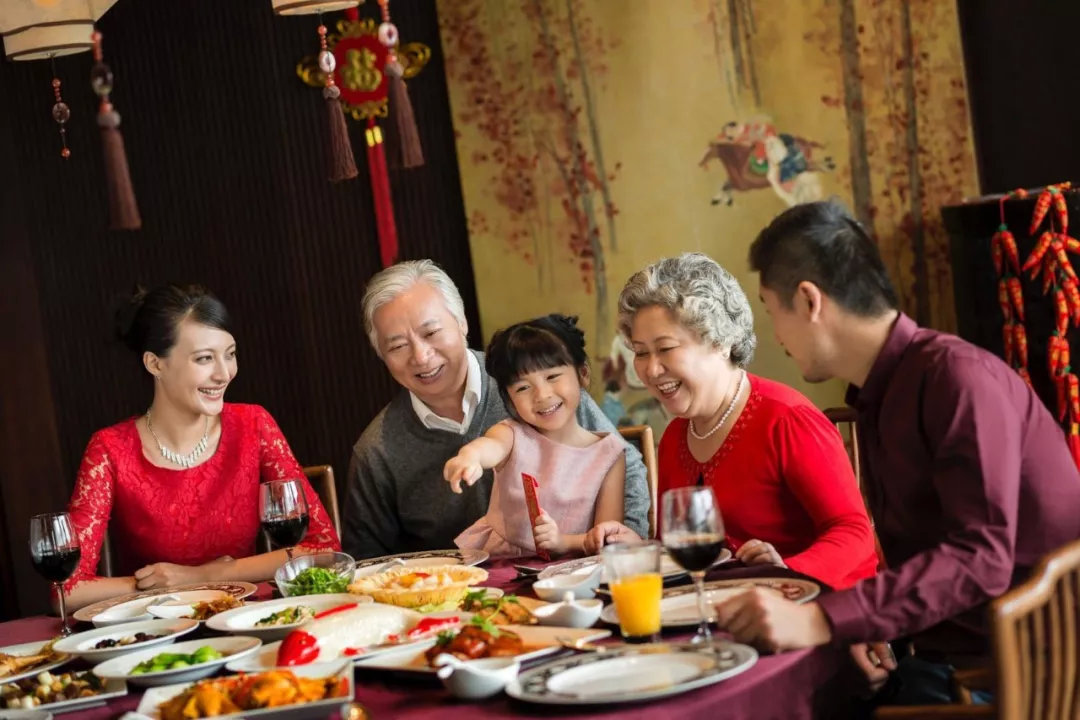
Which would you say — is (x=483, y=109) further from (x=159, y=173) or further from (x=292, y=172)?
(x=159, y=173)

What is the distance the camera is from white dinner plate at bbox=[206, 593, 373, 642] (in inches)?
79.8

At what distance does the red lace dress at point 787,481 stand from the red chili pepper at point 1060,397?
168 cm

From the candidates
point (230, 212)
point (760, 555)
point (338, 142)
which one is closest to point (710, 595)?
point (760, 555)

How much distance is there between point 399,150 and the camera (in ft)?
9.57

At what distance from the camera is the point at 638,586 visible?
1.70 meters

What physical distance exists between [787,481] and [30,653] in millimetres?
1311

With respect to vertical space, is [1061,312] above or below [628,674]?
above

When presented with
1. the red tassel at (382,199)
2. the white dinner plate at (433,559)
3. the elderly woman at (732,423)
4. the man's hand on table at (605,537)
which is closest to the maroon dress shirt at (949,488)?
the elderly woman at (732,423)

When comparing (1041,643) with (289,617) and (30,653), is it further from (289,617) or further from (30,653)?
(30,653)

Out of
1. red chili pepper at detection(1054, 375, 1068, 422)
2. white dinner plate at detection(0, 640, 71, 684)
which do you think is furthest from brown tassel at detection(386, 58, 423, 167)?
red chili pepper at detection(1054, 375, 1068, 422)

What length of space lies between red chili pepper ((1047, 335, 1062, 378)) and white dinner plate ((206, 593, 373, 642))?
2477mm

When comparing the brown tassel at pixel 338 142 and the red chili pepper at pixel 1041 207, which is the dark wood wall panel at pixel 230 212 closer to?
the brown tassel at pixel 338 142

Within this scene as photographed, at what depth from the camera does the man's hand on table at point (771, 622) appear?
5.36 feet

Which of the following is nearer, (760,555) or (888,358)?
(888,358)
